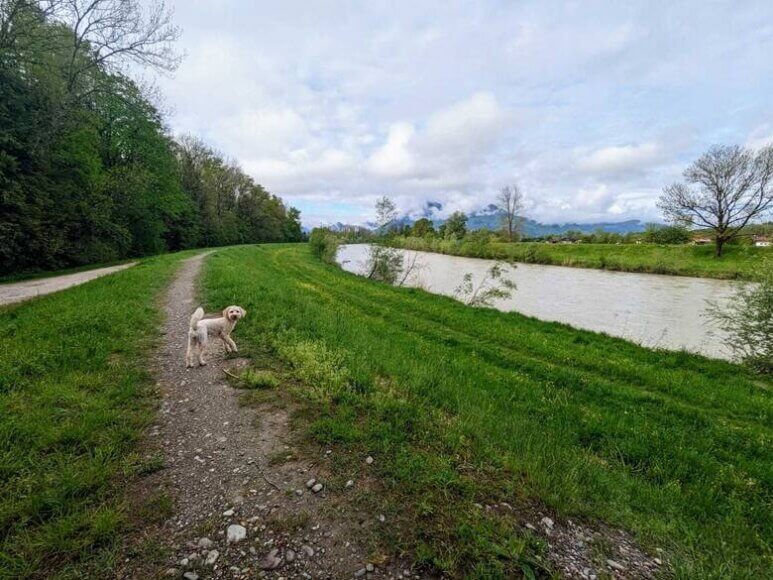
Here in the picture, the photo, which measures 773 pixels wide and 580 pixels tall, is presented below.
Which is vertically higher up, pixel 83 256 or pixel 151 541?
pixel 83 256

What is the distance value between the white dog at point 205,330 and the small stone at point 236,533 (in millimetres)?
3918

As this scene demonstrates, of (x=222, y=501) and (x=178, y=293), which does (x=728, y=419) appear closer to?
(x=222, y=501)

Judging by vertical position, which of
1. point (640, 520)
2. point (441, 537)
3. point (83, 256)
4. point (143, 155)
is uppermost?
point (143, 155)

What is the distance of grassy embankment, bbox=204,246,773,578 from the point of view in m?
3.19

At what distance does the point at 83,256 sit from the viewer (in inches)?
893

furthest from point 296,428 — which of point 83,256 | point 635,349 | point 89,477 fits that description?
point 83,256

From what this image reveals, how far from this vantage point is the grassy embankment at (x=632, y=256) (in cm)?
3369

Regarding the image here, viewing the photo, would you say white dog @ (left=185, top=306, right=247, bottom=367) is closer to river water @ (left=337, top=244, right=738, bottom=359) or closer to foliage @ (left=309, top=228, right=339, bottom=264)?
river water @ (left=337, top=244, right=738, bottom=359)

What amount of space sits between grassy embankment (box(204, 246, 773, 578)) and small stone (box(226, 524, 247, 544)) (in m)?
1.05

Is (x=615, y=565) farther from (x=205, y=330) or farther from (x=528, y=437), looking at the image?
(x=205, y=330)

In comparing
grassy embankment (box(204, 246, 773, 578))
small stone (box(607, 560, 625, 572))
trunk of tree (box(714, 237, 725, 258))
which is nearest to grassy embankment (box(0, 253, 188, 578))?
grassy embankment (box(204, 246, 773, 578))

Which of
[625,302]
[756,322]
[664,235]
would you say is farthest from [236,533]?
[664,235]

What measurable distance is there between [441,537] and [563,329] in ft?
42.5

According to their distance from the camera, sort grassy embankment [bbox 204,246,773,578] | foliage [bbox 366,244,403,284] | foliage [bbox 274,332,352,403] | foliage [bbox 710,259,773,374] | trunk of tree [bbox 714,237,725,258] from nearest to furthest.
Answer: grassy embankment [bbox 204,246,773,578] < foliage [bbox 274,332,352,403] < foliage [bbox 710,259,773,374] < foliage [bbox 366,244,403,284] < trunk of tree [bbox 714,237,725,258]
